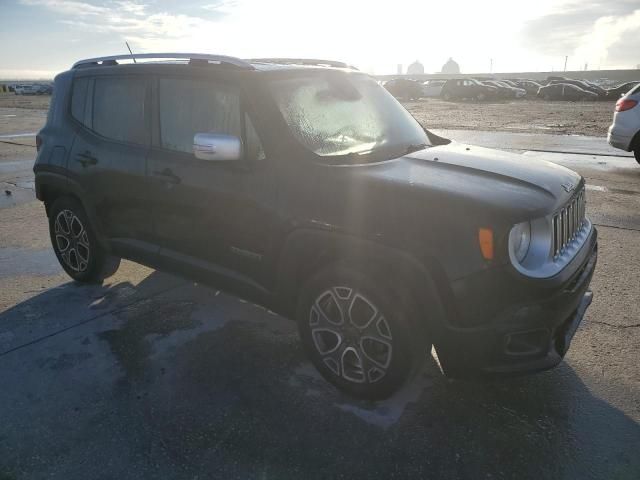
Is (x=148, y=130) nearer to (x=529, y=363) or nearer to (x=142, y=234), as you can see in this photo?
(x=142, y=234)

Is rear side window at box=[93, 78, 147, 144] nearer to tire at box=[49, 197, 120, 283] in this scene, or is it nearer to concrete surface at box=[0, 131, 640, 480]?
tire at box=[49, 197, 120, 283]

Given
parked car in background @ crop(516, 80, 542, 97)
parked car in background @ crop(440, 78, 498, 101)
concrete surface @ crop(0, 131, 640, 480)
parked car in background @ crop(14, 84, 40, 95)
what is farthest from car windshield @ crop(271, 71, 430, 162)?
parked car in background @ crop(14, 84, 40, 95)

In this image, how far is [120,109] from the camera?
3.85m

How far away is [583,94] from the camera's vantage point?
33.9 metres

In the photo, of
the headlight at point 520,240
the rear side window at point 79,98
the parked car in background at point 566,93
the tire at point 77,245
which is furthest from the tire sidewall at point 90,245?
the parked car in background at point 566,93

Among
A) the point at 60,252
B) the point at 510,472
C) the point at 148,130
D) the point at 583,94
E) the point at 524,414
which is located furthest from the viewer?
the point at 583,94

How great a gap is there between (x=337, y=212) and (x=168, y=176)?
1394mm

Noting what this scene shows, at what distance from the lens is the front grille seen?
263 centimetres

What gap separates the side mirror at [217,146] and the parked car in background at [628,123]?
8698 millimetres

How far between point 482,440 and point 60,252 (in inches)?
156

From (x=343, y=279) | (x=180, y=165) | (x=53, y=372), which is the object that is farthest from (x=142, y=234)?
(x=343, y=279)

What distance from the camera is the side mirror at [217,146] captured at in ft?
9.22

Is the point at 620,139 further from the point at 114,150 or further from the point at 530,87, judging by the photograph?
the point at 530,87

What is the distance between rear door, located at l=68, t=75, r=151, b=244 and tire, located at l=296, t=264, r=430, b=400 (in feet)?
5.27
